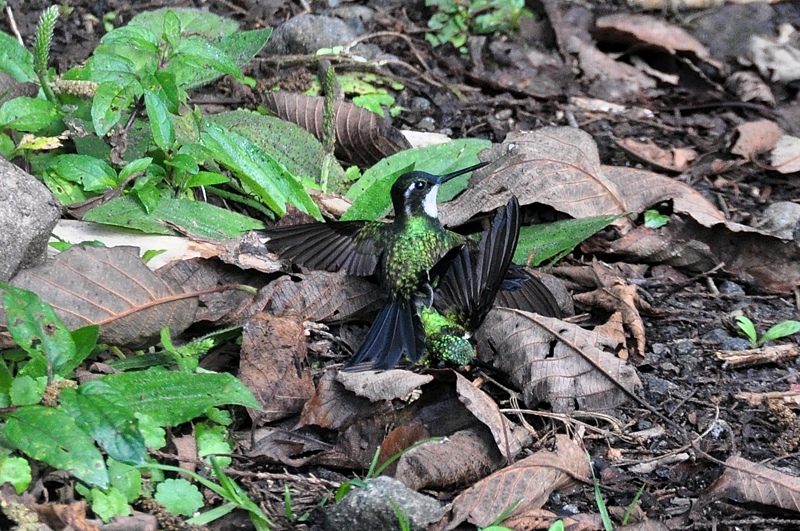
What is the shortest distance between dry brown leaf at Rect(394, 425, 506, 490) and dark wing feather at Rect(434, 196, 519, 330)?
24.3 inches

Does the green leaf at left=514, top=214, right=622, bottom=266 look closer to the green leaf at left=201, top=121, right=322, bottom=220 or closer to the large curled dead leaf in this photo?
the green leaf at left=201, top=121, right=322, bottom=220

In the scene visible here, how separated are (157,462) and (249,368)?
542mm

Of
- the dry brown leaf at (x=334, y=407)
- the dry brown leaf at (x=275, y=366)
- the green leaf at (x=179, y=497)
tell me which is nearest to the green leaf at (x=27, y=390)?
the green leaf at (x=179, y=497)

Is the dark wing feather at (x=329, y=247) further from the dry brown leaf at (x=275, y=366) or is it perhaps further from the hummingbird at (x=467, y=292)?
the dry brown leaf at (x=275, y=366)

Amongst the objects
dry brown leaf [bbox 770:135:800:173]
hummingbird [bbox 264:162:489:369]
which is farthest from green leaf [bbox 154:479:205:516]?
dry brown leaf [bbox 770:135:800:173]

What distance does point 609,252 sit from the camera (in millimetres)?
4469

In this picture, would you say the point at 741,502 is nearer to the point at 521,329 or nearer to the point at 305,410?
the point at 521,329

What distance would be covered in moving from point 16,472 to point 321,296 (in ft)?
4.93

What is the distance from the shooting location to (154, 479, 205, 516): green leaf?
280 centimetres

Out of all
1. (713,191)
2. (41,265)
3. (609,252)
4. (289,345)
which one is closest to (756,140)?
(713,191)

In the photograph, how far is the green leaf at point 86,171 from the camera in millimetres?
3941

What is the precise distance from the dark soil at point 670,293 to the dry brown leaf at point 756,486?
0.12ft

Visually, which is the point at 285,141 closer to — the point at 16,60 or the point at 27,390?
the point at 16,60

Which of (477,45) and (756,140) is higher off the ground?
(477,45)
